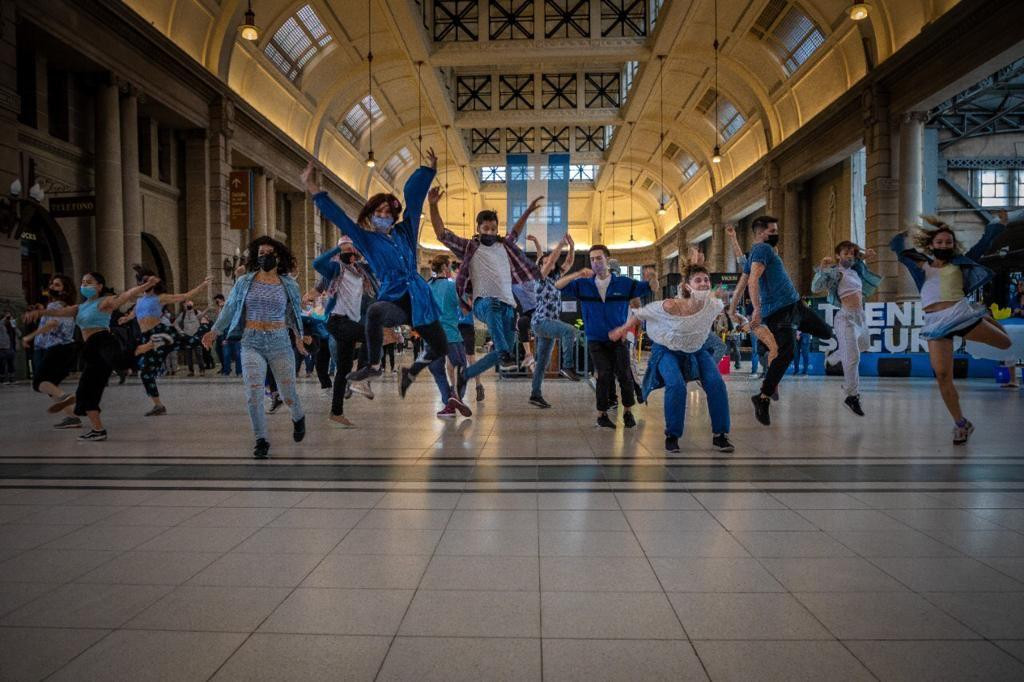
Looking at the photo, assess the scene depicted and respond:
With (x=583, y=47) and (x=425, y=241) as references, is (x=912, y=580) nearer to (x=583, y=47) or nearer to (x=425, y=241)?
(x=583, y=47)

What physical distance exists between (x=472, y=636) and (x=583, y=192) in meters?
40.2

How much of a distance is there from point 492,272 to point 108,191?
11.4 metres

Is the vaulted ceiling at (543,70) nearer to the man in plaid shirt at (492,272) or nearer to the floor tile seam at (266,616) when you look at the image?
the man in plaid shirt at (492,272)

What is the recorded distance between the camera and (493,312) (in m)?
6.52

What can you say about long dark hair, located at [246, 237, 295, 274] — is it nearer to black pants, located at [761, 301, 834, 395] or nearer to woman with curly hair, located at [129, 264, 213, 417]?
woman with curly hair, located at [129, 264, 213, 417]

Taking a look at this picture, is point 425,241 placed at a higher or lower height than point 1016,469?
higher

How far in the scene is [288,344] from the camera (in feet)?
16.0

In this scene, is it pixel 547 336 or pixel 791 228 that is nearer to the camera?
pixel 547 336

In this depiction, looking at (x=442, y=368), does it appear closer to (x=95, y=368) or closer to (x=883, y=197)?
(x=95, y=368)

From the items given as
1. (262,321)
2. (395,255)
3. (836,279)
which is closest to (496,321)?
(395,255)

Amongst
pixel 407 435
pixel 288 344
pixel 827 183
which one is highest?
pixel 827 183

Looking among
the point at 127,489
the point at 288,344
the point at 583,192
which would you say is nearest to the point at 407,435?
the point at 288,344

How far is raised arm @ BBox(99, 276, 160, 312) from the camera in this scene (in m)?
5.52

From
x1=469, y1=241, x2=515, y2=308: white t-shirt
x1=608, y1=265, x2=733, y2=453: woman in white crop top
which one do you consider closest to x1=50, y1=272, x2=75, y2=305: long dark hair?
x1=469, y1=241, x2=515, y2=308: white t-shirt
